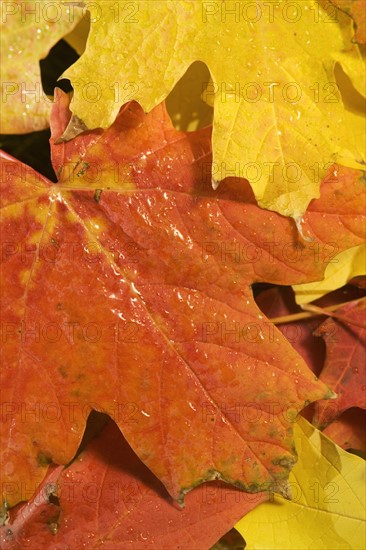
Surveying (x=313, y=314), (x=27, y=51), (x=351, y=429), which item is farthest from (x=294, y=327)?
(x=27, y=51)

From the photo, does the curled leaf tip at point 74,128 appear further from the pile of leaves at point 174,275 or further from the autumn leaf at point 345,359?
the autumn leaf at point 345,359

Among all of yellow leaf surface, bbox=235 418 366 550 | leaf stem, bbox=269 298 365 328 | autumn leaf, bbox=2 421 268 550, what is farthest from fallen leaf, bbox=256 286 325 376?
autumn leaf, bbox=2 421 268 550

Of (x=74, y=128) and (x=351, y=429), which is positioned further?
(x=351, y=429)

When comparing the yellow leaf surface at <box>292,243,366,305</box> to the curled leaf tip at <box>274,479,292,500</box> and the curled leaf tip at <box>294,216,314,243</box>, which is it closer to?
the curled leaf tip at <box>294,216,314,243</box>

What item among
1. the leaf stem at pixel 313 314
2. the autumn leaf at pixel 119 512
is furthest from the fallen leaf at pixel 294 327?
the autumn leaf at pixel 119 512

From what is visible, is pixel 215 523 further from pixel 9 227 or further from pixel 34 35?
pixel 34 35

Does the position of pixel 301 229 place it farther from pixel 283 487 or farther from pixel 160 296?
pixel 283 487

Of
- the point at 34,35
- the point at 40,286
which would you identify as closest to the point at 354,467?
the point at 40,286
